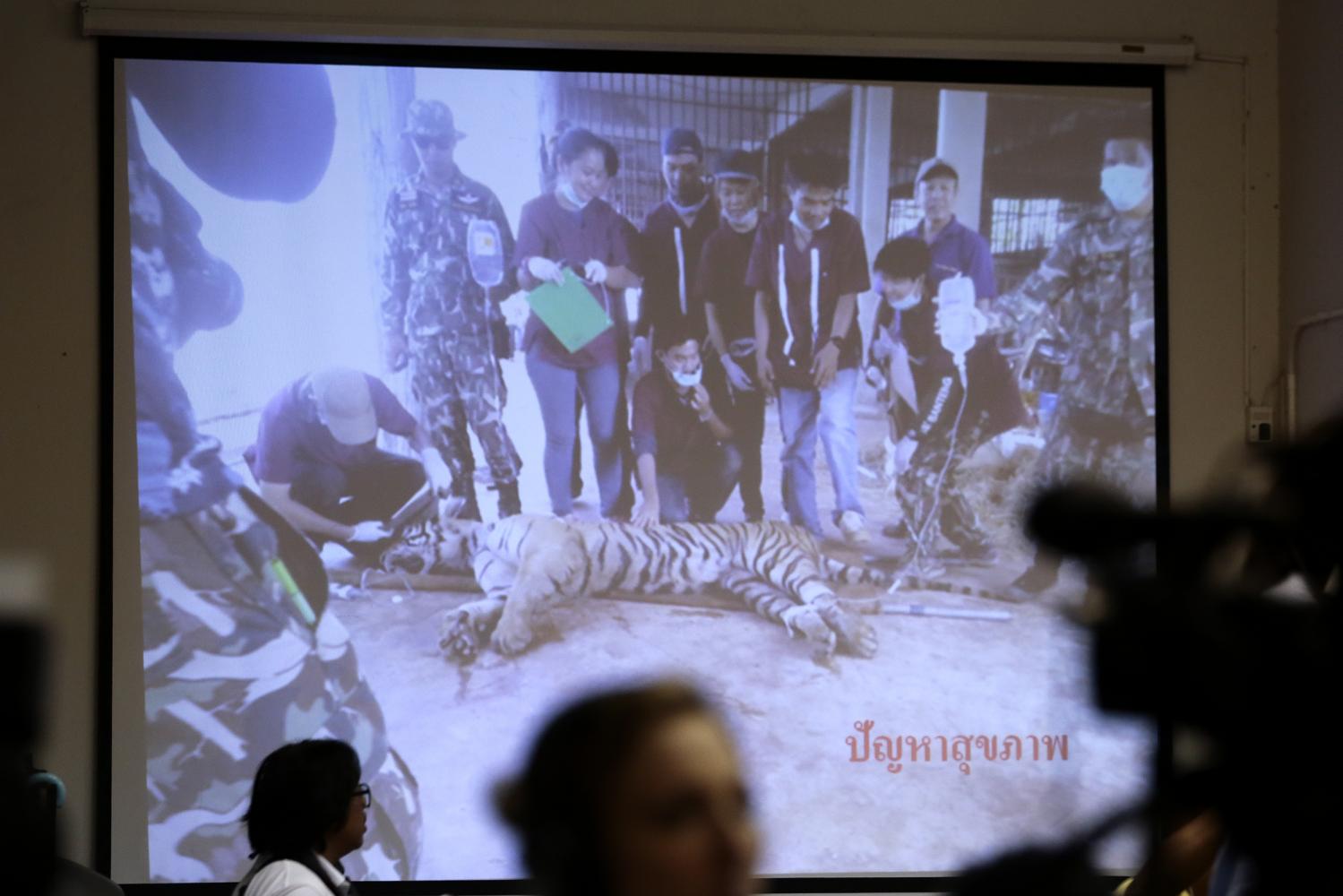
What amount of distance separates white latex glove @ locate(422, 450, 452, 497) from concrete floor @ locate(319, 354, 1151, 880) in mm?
221

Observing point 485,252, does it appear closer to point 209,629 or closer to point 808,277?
point 808,277

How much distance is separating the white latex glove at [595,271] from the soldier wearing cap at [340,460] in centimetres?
65

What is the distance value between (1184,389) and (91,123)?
3.28 m

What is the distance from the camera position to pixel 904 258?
4.09m

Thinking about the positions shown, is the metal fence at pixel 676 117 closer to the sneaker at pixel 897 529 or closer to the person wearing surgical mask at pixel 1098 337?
the person wearing surgical mask at pixel 1098 337

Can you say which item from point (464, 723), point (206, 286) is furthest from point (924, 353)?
point (206, 286)

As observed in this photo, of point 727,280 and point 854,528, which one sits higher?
point 727,280

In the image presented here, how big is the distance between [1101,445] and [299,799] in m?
2.67

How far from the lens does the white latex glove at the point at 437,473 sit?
12.9ft

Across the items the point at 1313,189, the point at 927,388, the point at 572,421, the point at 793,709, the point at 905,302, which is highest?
the point at 1313,189

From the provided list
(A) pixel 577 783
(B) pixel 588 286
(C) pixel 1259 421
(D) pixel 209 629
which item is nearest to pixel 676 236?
(B) pixel 588 286

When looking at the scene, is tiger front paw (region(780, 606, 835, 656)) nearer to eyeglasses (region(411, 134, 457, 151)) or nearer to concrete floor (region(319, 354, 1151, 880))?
concrete floor (region(319, 354, 1151, 880))

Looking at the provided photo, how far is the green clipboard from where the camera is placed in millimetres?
4016

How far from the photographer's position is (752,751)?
3.93 m
